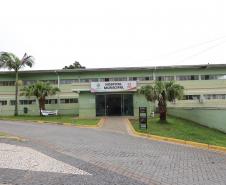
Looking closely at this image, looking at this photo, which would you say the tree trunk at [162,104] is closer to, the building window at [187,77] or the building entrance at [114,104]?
the building entrance at [114,104]

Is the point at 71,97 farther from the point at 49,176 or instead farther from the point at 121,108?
the point at 49,176

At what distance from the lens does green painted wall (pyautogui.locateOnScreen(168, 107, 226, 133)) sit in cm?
2236

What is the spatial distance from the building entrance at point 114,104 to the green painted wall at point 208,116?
6183 mm

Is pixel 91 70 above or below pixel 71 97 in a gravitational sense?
above

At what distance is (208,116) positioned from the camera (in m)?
25.3

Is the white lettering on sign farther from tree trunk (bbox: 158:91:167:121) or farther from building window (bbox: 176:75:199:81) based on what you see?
building window (bbox: 176:75:199:81)

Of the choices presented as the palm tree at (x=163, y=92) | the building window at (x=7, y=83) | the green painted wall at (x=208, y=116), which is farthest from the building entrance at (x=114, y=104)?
the building window at (x=7, y=83)

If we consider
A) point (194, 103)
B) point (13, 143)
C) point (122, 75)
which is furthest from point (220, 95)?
point (13, 143)

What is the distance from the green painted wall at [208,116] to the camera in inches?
880

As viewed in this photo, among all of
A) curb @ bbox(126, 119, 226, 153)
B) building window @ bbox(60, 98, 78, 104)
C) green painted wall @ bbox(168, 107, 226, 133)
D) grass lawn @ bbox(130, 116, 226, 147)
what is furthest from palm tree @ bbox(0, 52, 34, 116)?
curb @ bbox(126, 119, 226, 153)

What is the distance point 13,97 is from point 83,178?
39563 mm

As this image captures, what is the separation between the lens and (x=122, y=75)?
4331cm

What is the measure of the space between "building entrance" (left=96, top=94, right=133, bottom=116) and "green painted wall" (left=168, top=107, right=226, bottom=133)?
6.18 meters

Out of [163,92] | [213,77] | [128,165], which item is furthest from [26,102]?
[128,165]
